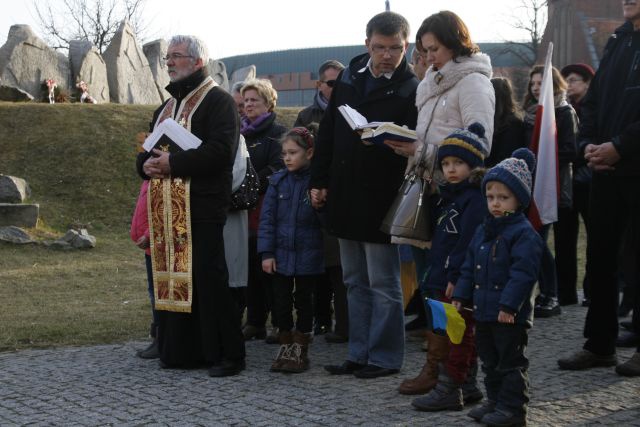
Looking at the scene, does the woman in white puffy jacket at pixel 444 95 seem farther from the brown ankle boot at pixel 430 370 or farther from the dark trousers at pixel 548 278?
the dark trousers at pixel 548 278

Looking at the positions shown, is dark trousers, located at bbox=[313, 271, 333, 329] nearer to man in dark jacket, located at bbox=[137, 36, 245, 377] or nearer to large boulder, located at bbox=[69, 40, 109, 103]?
man in dark jacket, located at bbox=[137, 36, 245, 377]

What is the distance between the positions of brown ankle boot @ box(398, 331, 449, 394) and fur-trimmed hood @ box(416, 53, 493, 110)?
4.39 ft

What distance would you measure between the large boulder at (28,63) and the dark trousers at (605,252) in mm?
21710

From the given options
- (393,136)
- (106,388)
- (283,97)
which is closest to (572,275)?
(393,136)

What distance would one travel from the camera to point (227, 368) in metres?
5.75

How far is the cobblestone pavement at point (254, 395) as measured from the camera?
4.66 meters

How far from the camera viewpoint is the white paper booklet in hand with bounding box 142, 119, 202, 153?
5.80 metres

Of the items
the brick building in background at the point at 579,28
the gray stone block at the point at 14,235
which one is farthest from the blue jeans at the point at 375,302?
the brick building in background at the point at 579,28

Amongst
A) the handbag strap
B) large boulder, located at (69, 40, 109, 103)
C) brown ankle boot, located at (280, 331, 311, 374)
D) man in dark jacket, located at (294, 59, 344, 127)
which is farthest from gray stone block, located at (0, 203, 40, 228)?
the handbag strap

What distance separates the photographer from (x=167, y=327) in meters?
6.04

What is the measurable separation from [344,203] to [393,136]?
1.97ft

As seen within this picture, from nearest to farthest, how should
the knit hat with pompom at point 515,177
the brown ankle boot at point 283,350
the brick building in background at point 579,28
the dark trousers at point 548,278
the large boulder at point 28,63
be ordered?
1. the knit hat with pompom at point 515,177
2. the brown ankle boot at point 283,350
3. the dark trousers at point 548,278
4. the large boulder at point 28,63
5. the brick building in background at point 579,28

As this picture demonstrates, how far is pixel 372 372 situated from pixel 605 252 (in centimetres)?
152

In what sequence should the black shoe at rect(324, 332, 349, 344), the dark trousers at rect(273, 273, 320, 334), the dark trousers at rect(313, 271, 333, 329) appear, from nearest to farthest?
the dark trousers at rect(273, 273, 320, 334), the black shoe at rect(324, 332, 349, 344), the dark trousers at rect(313, 271, 333, 329)
